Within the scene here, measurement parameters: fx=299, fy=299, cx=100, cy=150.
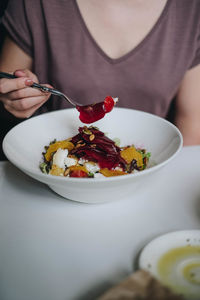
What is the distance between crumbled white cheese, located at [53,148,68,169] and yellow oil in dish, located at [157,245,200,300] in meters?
0.41

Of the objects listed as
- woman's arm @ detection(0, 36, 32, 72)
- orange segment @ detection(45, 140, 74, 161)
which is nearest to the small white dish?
orange segment @ detection(45, 140, 74, 161)

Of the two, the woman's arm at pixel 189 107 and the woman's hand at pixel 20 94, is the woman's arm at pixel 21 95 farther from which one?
the woman's arm at pixel 189 107

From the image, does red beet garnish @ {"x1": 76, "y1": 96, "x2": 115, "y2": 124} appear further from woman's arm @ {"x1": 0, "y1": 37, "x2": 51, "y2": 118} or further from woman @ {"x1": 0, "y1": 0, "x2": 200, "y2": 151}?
woman @ {"x1": 0, "y1": 0, "x2": 200, "y2": 151}

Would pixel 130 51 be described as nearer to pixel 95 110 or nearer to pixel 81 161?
pixel 95 110

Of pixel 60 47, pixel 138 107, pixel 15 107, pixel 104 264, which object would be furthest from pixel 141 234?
pixel 60 47

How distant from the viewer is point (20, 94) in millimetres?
1011

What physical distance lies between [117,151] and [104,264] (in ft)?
1.24

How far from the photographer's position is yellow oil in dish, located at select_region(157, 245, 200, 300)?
55cm

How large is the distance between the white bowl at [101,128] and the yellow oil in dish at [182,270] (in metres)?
0.20

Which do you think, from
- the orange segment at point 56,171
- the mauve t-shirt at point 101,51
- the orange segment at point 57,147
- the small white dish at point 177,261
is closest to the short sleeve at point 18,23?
the mauve t-shirt at point 101,51

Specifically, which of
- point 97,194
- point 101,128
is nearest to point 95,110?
point 101,128

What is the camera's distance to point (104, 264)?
0.65 metres

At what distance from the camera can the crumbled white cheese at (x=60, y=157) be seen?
888 millimetres

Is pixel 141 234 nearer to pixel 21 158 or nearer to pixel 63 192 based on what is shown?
pixel 63 192
